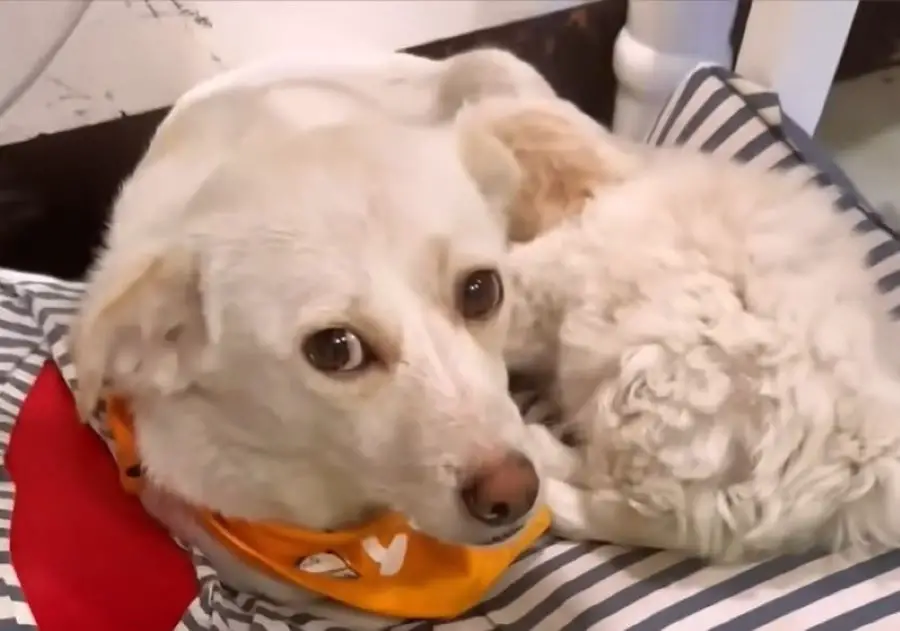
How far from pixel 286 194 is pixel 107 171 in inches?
36.6

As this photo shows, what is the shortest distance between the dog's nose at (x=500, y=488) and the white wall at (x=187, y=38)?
2.98ft

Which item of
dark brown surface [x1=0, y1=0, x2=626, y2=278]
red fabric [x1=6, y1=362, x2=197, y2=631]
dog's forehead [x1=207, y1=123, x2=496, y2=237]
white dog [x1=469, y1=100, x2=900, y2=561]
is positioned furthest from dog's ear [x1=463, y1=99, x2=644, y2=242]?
dark brown surface [x1=0, y1=0, x2=626, y2=278]

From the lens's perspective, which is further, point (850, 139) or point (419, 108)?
point (850, 139)

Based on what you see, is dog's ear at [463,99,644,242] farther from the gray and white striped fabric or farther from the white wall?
the white wall

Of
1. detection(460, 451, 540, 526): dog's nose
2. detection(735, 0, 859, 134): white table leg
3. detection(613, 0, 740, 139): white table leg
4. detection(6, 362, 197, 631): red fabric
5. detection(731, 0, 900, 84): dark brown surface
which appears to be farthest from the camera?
detection(613, 0, 740, 139): white table leg

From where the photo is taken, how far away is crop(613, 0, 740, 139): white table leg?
1.65m


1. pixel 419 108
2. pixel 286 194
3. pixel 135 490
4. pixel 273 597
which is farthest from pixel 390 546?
pixel 419 108

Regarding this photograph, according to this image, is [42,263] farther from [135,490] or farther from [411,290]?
[411,290]

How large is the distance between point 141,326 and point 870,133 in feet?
3.27

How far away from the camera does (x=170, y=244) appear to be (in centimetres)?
94

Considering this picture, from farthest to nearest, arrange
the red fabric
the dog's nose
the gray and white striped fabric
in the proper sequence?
the red fabric < the gray and white striped fabric < the dog's nose

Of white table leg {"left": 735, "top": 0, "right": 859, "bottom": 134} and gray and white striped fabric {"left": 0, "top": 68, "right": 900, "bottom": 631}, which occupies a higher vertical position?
white table leg {"left": 735, "top": 0, "right": 859, "bottom": 134}

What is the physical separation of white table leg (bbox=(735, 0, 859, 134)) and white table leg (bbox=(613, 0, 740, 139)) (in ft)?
0.66

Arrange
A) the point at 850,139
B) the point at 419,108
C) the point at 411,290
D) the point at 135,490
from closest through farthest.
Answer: the point at 411,290 < the point at 135,490 < the point at 419,108 < the point at 850,139
